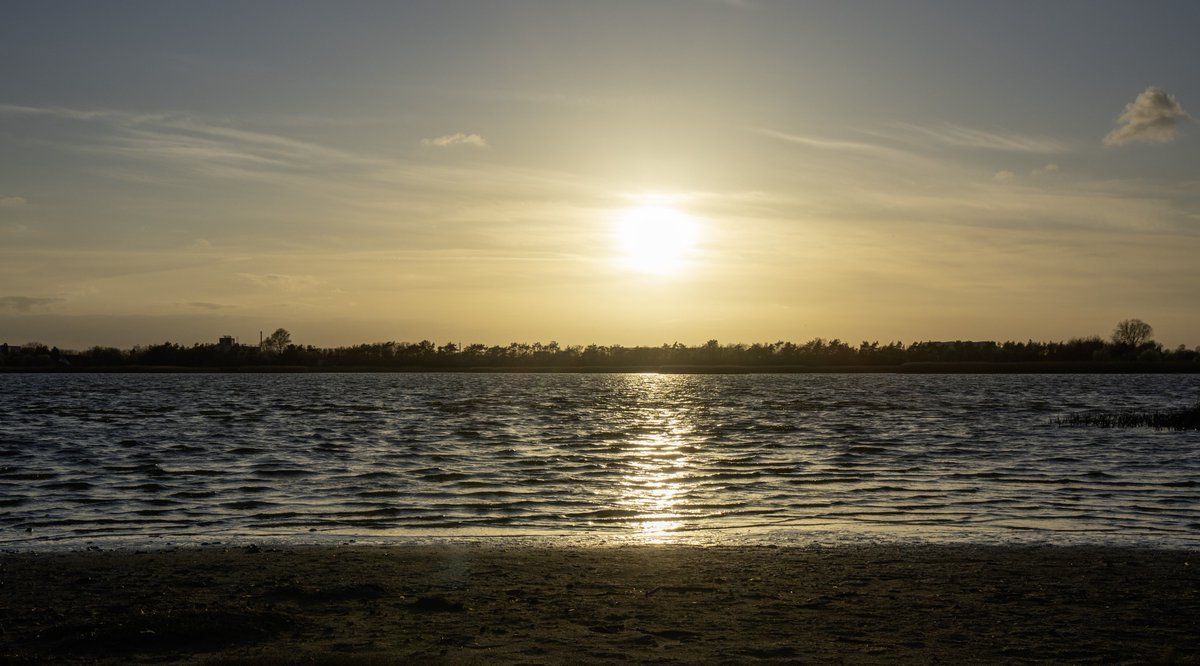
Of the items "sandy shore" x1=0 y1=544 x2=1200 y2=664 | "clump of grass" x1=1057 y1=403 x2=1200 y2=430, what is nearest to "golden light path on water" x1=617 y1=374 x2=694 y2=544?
"sandy shore" x1=0 y1=544 x2=1200 y2=664

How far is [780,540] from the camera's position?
1766 centimetres

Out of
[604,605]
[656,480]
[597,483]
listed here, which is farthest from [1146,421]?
[604,605]

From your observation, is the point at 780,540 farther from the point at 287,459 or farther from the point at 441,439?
the point at 441,439

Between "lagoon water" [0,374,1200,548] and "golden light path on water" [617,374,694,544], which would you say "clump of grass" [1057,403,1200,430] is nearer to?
"lagoon water" [0,374,1200,548]

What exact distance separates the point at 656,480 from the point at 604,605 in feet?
53.1

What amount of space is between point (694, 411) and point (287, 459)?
42667 mm

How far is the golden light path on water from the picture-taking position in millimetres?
20203

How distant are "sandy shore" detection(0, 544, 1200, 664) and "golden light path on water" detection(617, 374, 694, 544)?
3473 millimetres

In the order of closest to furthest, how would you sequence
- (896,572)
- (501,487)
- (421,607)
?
(421,607) < (896,572) < (501,487)

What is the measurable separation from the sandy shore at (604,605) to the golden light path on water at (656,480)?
3473 mm

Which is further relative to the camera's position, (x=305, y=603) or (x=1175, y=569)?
(x=1175, y=569)

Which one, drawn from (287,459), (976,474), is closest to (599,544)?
(976,474)

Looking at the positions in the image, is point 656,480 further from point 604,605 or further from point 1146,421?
point 1146,421

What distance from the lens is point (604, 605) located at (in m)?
12.1
